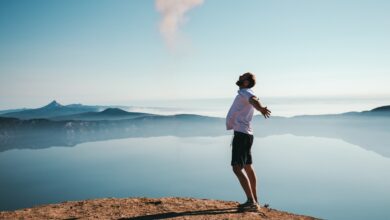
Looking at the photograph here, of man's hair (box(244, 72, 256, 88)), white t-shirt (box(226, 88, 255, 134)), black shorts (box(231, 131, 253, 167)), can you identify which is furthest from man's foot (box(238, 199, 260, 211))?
man's hair (box(244, 72, 256, 88))

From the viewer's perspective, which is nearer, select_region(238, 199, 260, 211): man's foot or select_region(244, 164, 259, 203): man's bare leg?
select_region(244, 164, 259, 203): man's bare leg

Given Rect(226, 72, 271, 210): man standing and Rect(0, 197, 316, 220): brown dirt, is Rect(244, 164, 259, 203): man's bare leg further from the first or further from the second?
Rect(0, 197, 316, 220): brown dirt

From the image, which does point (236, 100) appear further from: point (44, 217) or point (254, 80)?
point (44, 217)

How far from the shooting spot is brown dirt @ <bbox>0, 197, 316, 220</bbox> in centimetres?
664

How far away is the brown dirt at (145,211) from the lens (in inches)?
261

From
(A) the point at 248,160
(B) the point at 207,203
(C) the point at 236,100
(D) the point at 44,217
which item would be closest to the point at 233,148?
(A) the point at 248,160

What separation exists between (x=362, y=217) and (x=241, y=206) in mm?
201785

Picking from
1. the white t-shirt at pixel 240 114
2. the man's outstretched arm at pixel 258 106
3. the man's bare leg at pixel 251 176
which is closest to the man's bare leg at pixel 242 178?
the man's bare leg at pixel 251 176

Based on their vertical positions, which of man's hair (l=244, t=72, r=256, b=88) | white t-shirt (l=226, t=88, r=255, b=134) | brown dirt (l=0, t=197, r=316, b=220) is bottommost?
brown dirt (l=0, t=197, r=316, b=220)

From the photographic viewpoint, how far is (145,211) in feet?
23.8

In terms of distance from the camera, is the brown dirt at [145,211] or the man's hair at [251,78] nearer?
the man's hair at [251,78]

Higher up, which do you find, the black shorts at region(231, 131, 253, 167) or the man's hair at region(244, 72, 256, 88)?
the man's hair at region(244, 72, 256, 88)

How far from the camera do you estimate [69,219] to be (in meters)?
6.93

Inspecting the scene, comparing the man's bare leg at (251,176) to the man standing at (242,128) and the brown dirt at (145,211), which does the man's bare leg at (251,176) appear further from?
the brown dirt at (145,211)
